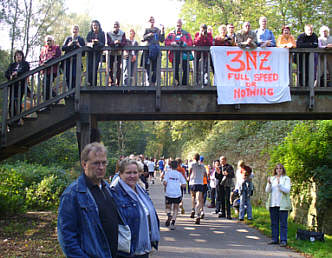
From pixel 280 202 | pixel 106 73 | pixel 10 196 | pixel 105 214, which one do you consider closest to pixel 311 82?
pixel 280 202

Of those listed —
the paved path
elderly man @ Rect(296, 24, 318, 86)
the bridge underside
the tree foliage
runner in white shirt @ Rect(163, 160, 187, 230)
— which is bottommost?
the paved path

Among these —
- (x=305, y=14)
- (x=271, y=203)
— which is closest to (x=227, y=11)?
(x=305, y=14)

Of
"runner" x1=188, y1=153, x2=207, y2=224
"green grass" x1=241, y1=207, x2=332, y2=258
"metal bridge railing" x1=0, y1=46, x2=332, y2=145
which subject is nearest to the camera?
A: "green grass" x1=241, y1=207, x2=332, y2=258

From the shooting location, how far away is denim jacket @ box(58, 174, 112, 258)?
328 cm

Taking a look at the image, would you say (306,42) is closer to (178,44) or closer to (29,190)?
(178,44)

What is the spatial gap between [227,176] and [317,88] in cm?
416

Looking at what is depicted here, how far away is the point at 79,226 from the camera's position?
11.0 ft

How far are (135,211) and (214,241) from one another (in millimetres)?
5459

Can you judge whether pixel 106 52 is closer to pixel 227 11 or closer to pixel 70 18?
pixel 227 11

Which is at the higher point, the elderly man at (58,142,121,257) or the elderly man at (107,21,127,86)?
the elderly man at (107,21,127,86)

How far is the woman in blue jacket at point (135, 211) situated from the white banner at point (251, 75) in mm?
5831

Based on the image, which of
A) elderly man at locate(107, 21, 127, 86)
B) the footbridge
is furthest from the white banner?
elderly man at locate(107, 21, 127, 86)

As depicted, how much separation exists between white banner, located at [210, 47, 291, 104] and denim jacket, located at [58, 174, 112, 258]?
22.6ft

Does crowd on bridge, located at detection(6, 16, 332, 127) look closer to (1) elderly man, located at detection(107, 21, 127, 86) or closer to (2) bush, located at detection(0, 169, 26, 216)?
(1) elderly man, located at detection(107, 21, 127, 86)
